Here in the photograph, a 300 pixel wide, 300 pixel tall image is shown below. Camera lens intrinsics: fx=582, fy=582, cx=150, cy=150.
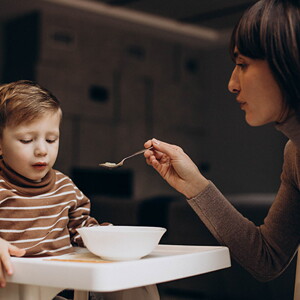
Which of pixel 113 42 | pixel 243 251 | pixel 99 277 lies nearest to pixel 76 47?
pixel 113 42

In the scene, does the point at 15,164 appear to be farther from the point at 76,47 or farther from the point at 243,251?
the point at 76,47

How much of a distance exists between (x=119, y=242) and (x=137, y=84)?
416cm

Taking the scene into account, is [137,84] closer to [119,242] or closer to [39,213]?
[39,213]

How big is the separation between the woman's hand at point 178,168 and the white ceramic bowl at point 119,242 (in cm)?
26

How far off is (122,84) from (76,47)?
1.72 feet

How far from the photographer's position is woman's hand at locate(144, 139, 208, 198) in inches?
48.3

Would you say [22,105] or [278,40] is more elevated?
[278,40]

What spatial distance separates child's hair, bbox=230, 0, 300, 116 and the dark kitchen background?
9.13ft

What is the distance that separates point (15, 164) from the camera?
1133 mm

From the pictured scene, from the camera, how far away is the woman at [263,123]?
1.12m

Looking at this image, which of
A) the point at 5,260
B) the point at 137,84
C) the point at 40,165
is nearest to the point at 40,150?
the point at 40,165

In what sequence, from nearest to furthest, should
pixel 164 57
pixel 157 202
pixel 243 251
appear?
pixel 243 251 → pixel 157 202 → pixel 164 57

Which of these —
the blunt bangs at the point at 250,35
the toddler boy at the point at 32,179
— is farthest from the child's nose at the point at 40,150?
the blunt bangs at the point at 250,35

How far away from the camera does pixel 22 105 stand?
1130 millimetres
